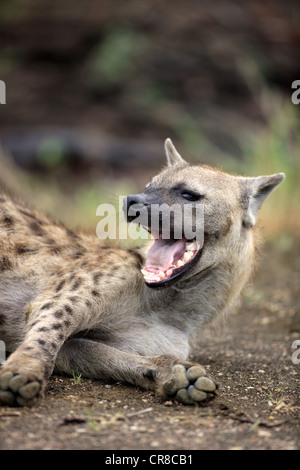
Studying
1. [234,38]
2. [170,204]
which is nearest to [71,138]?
[234,38]

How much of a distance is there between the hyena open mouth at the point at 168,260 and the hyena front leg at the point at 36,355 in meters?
0.57

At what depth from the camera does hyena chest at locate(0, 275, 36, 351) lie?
13.4ft

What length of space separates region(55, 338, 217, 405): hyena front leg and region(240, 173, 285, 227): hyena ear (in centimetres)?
125

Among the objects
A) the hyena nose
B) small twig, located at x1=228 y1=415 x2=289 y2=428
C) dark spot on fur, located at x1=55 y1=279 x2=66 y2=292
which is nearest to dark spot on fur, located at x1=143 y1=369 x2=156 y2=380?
small twig, located at x1=228 y1=415 x2=289 y2=428

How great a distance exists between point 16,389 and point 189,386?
0.92 metres

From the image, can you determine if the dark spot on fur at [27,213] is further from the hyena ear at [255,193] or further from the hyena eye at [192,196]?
the hyena ear at [255,193]

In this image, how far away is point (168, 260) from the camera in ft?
13.5

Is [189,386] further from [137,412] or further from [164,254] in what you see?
[164,254]

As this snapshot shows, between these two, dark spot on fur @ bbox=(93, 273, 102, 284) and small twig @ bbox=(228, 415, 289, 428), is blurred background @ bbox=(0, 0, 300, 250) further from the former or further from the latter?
small twig @ bbox=(228, 415, 289, 428)

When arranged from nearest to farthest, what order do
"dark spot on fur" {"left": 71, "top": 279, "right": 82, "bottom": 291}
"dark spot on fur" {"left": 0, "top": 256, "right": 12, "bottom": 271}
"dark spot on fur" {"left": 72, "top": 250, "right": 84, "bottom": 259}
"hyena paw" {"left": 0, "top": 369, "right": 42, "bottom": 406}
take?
"hyena paw" {"left": 0, "top": 369, "right": 42, "bottom": 406}, "dark spot on fur" {"left": 71, "top": 279, "right": 82, "bottom": 291}, "dark spot on fur" {"left": 0, "top": 256, "right": 12, "bottom": 271}, "dark spot on fur" {"left": 72, "top": 250, "right": 84, "bottom": 259}

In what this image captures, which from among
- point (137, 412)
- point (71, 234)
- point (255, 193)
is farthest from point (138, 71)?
point (137, 412)

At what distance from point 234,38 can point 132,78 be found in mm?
2211

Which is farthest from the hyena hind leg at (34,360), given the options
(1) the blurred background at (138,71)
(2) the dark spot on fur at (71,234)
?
(1) the blurred background at (138,71)
